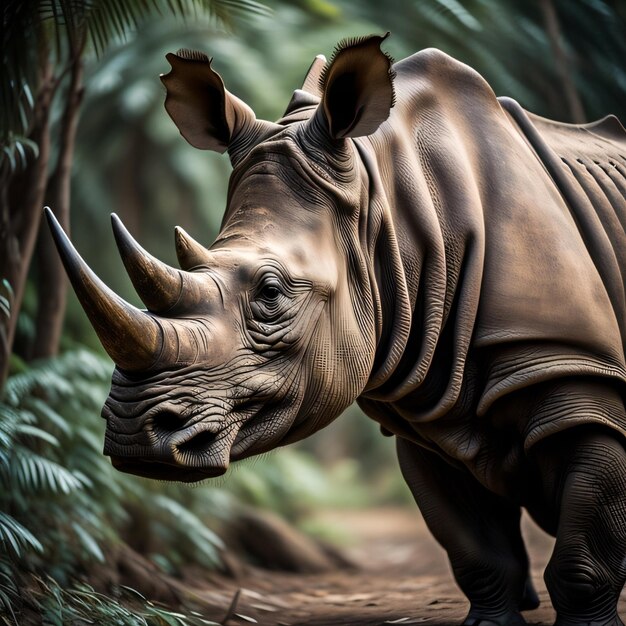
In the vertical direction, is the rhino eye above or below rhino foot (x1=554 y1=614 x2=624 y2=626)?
above

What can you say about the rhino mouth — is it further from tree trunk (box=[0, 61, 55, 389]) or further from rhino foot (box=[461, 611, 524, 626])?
tree trunk (box=[0, 61, 55, 389])

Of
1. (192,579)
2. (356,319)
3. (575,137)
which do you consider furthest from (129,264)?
(192,579)

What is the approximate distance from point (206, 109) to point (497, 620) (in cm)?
280

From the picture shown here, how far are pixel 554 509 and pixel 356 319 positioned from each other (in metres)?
1.28

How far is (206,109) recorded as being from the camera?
4.61 metres

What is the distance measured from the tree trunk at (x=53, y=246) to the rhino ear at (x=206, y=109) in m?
2.49

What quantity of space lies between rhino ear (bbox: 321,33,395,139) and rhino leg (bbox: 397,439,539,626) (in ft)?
5.98

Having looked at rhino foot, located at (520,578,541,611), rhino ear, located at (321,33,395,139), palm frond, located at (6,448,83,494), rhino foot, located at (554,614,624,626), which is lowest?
palm frond, located at (6,448,83,494)

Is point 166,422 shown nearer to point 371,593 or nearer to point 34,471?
point 34,471

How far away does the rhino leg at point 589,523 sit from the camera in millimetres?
4277

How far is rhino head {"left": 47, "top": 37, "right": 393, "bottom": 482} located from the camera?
136 inches

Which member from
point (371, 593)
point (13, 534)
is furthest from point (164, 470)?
point (371, 593)

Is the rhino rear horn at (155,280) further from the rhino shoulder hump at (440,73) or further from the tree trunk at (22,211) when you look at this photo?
the tree trunk at (22,211)

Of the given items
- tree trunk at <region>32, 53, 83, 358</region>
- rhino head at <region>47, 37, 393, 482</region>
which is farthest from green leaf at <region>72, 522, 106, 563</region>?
rhino head at <region>47, 37, 393, 482</region>
